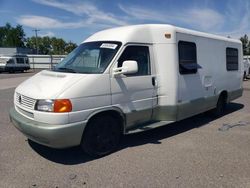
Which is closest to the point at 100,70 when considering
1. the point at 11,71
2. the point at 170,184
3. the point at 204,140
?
the point at 170,184

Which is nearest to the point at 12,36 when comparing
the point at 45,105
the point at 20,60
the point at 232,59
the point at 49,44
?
the point at 49,44

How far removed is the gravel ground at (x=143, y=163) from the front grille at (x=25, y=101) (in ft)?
3.05

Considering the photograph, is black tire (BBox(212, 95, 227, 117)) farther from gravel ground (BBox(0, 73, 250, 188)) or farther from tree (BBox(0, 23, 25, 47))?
tree (BBox(0, 23, 25, 47))

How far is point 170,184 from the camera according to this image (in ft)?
12.5

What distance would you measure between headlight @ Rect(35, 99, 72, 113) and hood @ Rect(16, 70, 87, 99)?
0.08 m

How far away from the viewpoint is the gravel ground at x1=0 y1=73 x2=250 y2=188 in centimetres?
389

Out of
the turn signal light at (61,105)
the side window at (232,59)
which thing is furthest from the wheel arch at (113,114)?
the side window at (232,59)

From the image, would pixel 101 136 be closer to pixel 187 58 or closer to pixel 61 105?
pixel 61 105

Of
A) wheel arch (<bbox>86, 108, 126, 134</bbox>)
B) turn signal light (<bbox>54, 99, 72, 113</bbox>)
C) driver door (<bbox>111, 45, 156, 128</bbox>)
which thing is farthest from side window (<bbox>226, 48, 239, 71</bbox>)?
turn signal light (<bbox>54, 99, 72, 113</bbox>)

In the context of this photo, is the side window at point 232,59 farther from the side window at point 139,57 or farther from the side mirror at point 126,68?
the side mirror at point 126,68

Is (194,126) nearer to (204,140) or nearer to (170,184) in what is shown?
(204,140)

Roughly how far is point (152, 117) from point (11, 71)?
30.4 m

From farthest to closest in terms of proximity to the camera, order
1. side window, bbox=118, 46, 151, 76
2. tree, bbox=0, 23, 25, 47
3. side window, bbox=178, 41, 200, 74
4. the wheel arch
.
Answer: tree, bbox=0, 23, 25, 47 → side window, bbox=178, 41, 200, 74 → side window, bbox=118, 46, 151, 76 → the wheel arch

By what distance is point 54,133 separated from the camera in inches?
161
